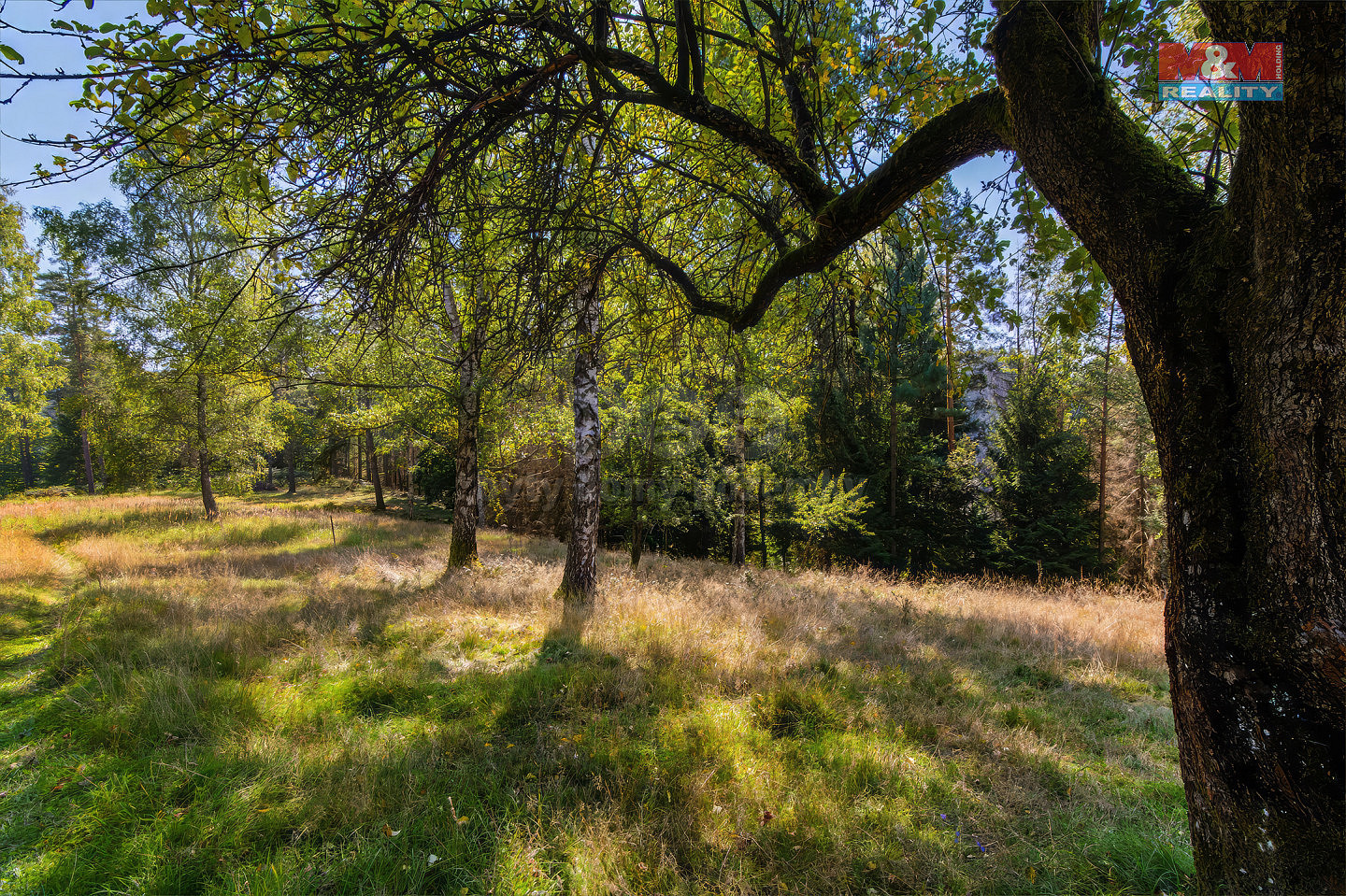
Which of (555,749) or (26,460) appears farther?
(26,460)

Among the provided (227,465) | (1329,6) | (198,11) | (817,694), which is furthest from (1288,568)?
(227,465)

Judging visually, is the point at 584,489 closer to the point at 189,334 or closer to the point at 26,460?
the point at 189,334

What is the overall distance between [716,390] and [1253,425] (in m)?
4.63

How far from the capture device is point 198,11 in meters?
1.94

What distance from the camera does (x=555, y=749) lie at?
3.50 m

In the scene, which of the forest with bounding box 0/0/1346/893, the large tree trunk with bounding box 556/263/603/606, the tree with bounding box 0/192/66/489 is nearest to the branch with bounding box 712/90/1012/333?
the forest with bounding box 0/0/1346/893

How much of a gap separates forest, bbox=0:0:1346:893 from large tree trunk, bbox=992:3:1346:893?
1 cm

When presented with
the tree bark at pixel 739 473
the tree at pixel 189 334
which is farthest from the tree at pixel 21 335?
the tree bark at pixel 739 473

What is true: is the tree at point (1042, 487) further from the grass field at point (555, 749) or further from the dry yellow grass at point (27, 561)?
the dry yellow grass at point (27, 561)

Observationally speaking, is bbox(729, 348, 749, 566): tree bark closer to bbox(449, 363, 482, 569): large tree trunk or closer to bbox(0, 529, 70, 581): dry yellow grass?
bbox(449, 363, 482, 569): large tree trunk

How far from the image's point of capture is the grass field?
2504mm

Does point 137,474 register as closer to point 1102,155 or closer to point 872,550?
point 1102,155

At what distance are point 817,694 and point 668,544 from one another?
17140mm

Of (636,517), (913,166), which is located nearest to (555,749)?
(913,166)
